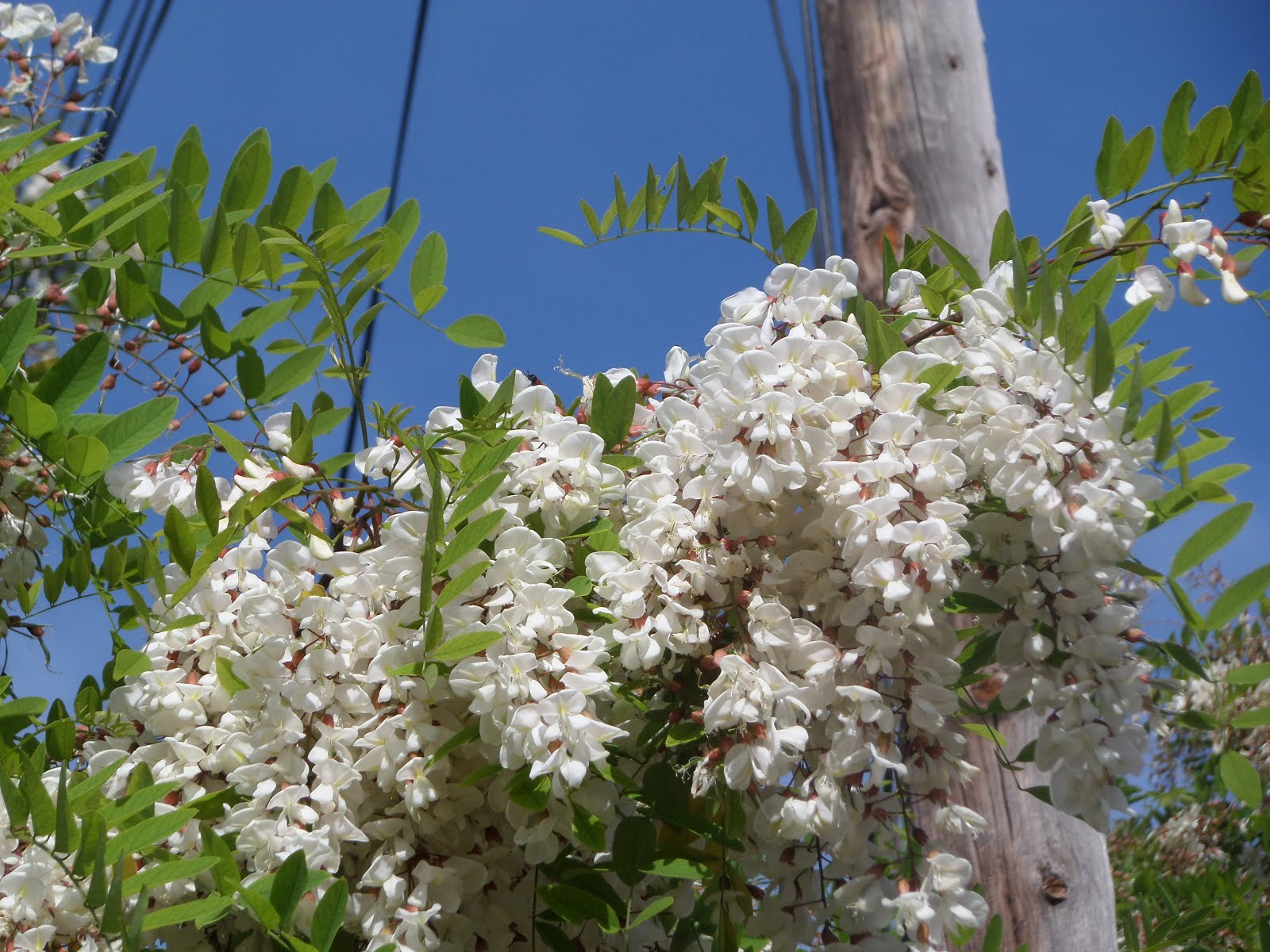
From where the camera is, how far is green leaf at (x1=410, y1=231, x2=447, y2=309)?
0.92 m

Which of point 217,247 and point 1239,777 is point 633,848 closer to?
point 1239,777

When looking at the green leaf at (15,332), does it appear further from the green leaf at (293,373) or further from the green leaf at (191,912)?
the green leaf at (191,912)

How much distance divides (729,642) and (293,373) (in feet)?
1.54

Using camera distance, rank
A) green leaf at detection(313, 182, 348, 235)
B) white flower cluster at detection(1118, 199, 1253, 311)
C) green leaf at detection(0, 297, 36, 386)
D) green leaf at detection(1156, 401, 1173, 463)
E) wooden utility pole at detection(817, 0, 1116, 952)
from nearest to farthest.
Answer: green leaf at detection(1156, 401, 1173, 463) → white flower cluster at detection(1118, 199, 1253, 311) → green leaf at detection(0, 297, 36, 386) → green leaf at detection(313, 182, 348, 235) → wooden utility pole at detection(817, 0, 1116, 952)

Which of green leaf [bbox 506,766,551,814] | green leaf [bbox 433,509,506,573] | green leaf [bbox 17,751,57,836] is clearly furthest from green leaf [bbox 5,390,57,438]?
green leaf [bbox 506,766,551,814]

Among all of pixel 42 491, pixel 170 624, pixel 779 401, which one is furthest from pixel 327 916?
pixel 42 491

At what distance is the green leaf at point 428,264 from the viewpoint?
92cm

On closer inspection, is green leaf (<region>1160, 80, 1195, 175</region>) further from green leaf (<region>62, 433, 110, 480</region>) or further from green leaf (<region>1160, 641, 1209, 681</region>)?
green leaf (<region>62, 433, 110, 480</region>)

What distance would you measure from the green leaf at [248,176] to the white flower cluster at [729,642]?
0.87ft

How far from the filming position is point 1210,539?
2.28 ft

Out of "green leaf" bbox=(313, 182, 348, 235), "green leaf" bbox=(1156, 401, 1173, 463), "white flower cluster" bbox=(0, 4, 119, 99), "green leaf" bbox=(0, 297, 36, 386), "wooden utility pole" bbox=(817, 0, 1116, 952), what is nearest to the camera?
"green leaf" bbox=(1156, 401, 1173, 463)

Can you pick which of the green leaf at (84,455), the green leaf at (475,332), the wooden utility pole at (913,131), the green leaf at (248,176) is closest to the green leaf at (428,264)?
the green leaf at (475,332)

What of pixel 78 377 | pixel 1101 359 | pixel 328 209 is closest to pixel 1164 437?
pixel 1101 359

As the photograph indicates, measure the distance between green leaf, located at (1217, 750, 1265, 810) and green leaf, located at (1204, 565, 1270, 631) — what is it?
0.08m
